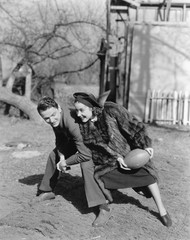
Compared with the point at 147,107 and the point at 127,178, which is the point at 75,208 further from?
the point at 147,107

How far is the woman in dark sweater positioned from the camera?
171 inches

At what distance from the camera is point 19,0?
14.9m

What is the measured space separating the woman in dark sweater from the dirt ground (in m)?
0.28

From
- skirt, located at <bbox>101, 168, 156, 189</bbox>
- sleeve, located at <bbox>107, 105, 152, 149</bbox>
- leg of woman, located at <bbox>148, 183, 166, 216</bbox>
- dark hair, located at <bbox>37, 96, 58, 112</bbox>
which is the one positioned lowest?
leg of woman, located at <bbox>148, 183, 166, 216</bbox>

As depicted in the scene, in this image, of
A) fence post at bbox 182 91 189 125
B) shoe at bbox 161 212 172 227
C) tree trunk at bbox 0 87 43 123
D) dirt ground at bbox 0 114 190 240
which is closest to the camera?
dirt ground at bbox 0 114 190 240

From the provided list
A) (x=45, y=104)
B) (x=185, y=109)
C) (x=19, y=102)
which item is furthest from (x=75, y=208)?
(x=185, y=109)

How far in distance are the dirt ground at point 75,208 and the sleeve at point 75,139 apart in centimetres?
69

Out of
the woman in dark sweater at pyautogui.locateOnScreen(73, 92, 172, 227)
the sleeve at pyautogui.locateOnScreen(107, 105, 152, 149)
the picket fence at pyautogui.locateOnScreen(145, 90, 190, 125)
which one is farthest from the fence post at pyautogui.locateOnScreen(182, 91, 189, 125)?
the sleeve at pyautogui.locateOnScreen(107, 105, 152, 149)

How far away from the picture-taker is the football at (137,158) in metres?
4.27

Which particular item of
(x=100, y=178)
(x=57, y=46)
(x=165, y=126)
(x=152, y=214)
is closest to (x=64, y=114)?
(x=100, y=178)

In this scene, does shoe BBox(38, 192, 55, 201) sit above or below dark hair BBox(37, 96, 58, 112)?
below

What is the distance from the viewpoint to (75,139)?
4441mm

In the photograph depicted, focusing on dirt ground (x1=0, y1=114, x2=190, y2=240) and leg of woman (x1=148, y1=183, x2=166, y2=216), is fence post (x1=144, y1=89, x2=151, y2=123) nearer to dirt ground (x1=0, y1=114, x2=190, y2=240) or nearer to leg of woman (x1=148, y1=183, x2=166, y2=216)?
dirt ground (x1=0, y1=114, x2=190, y2=240)

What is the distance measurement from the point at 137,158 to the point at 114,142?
1.20 ft
